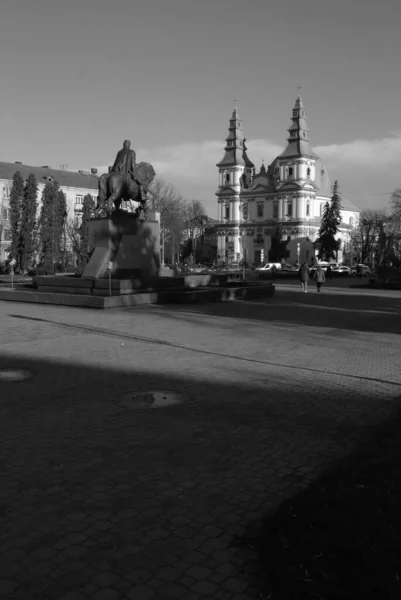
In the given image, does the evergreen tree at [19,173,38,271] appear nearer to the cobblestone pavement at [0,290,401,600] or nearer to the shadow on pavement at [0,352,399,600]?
the cobblestone pavement at [0,290,401,600]

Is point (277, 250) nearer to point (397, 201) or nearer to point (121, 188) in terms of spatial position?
point (397, 201)

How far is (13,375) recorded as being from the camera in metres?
9.34

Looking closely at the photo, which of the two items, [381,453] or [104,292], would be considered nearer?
[381,453]

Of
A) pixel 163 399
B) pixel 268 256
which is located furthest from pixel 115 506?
pixel 268 256

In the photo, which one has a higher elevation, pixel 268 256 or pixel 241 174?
pixel 241 174

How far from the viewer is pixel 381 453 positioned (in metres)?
5.38

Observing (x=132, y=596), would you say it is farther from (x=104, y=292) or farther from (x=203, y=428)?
(x=104, y=292)

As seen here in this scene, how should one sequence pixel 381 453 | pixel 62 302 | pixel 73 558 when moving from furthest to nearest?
pixel 62 302 → pixel 381 453 → pixel 73 558

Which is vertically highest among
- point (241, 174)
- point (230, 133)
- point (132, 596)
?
point (230, 133)

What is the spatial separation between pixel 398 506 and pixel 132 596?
197 centimetres

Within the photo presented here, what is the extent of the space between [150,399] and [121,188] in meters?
18.0

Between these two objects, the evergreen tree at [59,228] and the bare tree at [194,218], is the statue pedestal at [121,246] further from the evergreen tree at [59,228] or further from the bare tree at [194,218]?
the bare tree at [194,218]

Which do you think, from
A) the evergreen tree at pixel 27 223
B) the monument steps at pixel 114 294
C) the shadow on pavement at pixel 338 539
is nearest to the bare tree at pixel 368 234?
the evergreen tree at pixel 27 223

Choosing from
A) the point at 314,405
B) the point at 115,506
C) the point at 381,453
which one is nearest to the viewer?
the point at 115,506
